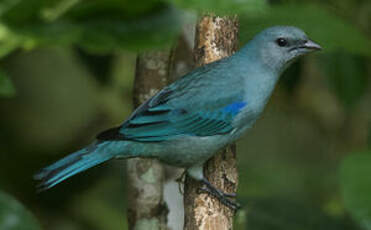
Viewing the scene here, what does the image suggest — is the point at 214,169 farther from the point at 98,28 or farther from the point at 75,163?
the point at 98,28

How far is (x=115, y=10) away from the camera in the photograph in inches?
150

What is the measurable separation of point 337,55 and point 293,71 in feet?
1.06

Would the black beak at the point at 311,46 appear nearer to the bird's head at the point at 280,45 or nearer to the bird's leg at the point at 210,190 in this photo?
the bird's head at the point at 280,45

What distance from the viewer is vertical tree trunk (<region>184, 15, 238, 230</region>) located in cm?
322

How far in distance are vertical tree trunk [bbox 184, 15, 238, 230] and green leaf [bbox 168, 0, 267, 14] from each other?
22.8 inches

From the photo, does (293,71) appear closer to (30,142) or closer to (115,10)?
(115,10)

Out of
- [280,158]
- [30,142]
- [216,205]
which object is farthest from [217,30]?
[280,158]

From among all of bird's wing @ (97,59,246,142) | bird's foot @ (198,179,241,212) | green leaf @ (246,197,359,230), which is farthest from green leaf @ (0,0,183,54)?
green leaf @ (246,197,359,230)

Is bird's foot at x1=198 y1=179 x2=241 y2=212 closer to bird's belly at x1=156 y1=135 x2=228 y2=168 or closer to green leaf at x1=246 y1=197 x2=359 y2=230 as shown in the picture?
bird's belly at x1=156 y1=135 x2=228 y2=168

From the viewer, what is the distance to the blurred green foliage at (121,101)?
3656mm

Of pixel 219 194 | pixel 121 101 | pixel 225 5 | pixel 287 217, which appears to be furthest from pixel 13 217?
pixel 121 101

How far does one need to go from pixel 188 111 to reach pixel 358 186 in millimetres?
1065

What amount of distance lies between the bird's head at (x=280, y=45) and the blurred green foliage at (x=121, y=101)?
15 centimetres

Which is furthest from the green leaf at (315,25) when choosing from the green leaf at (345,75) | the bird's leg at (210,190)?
the bird's leg at (210,190)
